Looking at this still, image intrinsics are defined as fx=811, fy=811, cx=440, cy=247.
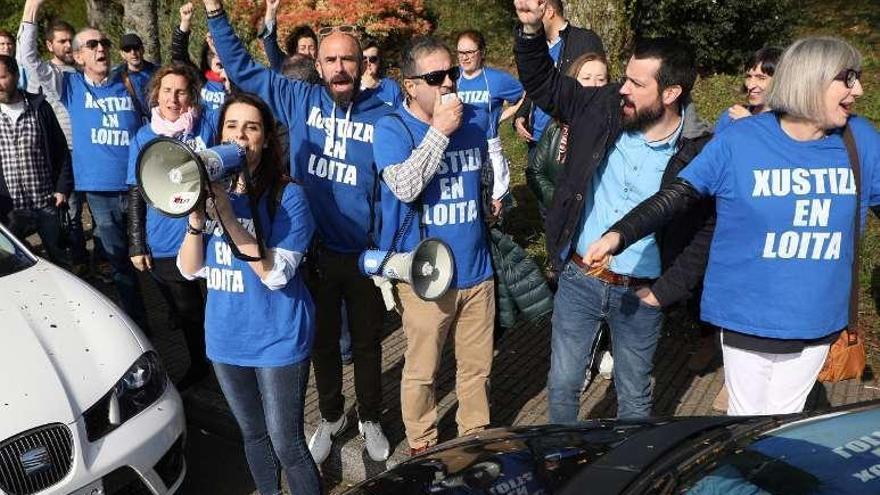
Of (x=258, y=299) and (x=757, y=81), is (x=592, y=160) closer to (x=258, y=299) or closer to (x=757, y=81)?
(x=258, y=299)

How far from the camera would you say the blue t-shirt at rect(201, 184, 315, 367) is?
3.05m

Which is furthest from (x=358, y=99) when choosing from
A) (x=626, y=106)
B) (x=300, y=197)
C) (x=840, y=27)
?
(x=840, y=27)

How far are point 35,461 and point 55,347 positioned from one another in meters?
0.55

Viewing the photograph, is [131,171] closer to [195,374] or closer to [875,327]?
[195,374]

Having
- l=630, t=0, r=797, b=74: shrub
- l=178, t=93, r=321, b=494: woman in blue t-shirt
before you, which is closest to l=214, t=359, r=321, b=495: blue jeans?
l=178, t=93, r=321, b=494: woman in blue t-shirt

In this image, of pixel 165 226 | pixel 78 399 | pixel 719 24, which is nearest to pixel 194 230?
pixel 78 399

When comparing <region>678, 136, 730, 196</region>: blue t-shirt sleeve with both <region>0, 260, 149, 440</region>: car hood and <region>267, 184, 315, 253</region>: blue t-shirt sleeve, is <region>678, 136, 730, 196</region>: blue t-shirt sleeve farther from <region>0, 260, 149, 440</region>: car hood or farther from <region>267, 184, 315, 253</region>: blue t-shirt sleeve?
<region>0, 260, 149, 440</region>: car hood

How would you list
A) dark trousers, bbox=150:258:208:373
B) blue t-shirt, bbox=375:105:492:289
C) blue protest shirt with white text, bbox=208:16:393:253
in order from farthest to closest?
dark trousers, bbox=150:258:208:373, blue protest shirt with white text, bbox=208:16:393:253, blue t-shirt, bbox=375:105:492:289

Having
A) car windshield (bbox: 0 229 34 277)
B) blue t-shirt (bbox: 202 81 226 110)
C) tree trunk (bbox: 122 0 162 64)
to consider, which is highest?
tree trunk (bbox: 122 0 162 64)

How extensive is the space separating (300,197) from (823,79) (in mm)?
1876

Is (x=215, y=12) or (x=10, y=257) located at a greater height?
(x=215, y=12)

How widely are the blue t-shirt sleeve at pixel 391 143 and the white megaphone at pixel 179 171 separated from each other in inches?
31.5

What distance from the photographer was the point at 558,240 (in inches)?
136

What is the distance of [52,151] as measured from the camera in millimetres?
5828
